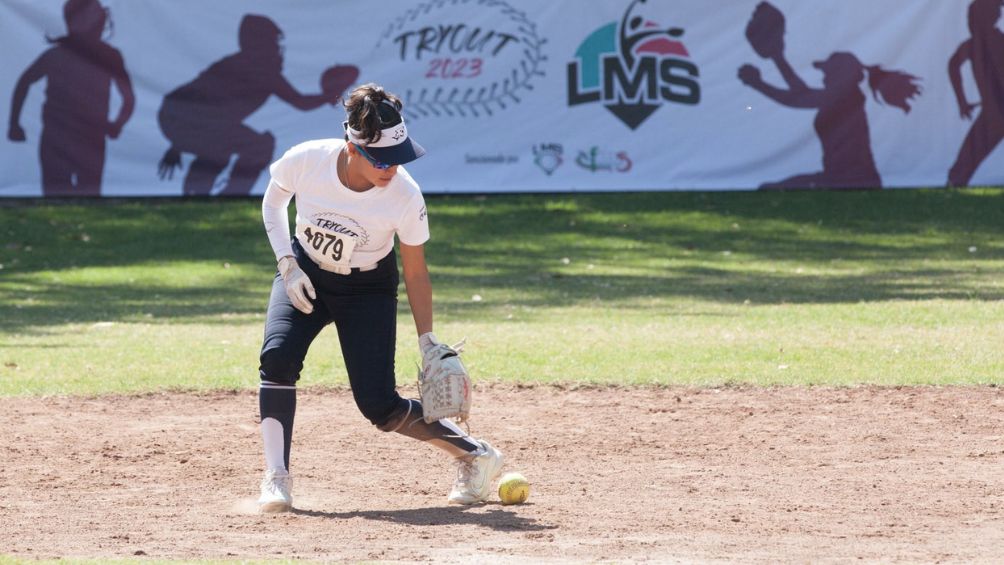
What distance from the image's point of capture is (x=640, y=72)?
19.7 m

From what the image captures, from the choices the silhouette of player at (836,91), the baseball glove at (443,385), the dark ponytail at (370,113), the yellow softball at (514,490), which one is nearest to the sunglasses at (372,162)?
the dark ponytail at (370,113)

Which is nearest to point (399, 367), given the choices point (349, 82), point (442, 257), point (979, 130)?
point (442, 257)

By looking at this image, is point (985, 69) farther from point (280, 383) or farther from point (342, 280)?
point (280, 383)

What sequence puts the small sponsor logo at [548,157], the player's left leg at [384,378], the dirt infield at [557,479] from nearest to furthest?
the dirt infield at [557,479]
the player's left leg at [384,378]
the small sponsor logo at [548,157]

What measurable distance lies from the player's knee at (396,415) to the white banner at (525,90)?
1292 centimetres

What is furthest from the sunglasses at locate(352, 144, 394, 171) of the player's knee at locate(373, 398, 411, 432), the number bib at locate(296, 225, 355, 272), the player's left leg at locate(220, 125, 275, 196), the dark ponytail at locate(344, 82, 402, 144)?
the player's left leg at locate(220, 125, 275, 196)

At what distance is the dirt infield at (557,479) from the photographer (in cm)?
614

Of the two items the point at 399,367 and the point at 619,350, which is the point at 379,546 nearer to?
the point at 399,367

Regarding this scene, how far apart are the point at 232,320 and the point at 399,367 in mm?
2929

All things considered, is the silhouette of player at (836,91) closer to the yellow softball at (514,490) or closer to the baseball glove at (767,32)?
the baseball glove at (767,32)

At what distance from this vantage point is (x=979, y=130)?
19.5 metres

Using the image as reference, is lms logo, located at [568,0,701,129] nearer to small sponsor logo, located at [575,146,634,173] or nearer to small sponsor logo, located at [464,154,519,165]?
small sponsor logo, located at [575,146,634,173]

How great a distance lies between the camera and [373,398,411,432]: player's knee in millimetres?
6992

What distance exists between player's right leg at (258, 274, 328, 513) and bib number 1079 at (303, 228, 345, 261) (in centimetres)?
26
